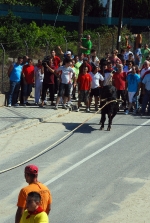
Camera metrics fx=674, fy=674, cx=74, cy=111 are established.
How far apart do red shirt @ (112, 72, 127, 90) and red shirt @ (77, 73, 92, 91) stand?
0.97 meters

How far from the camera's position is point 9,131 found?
19078 mm

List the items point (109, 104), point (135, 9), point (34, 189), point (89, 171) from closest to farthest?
point (34, 189)
point (89, 171)
point (109, 104)
point (135, 9)

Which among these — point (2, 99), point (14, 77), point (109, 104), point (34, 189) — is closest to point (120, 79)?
point (109, 104)

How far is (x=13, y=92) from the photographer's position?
896 inches

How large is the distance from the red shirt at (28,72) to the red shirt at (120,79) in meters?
2.79

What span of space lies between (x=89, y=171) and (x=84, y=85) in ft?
25.3

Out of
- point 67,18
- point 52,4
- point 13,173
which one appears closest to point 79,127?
point 13,173

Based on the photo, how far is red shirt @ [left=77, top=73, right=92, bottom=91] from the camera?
2236 cm

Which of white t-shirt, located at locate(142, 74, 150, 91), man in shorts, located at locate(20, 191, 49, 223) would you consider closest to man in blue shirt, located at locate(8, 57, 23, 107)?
white t-shirt, located at locate(142, 74, 150, 91)

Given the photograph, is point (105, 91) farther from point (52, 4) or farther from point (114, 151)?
point (52, 4)

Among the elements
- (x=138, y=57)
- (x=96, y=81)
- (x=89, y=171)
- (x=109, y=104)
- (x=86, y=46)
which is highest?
(x=86, y=46)

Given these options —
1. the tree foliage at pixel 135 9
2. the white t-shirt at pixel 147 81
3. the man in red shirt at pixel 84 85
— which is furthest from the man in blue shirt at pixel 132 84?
the tree foliage at pixel 135 9

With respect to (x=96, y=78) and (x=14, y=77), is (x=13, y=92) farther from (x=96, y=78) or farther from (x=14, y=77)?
(x=96, y=78)

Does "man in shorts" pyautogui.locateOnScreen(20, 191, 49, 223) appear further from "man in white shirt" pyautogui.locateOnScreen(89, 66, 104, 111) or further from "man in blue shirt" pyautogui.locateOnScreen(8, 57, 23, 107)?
"man in white shirt" pyautogui.locateOnScreen(89, 66, 104, 111)
